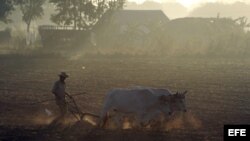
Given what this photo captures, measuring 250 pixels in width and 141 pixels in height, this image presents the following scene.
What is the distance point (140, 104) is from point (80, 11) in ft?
125

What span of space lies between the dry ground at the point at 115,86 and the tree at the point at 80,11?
12.2 metres

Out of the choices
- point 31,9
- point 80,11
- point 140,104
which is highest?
point 31,9

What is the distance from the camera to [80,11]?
51688 millimetres

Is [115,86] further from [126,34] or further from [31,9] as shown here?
[31,9]

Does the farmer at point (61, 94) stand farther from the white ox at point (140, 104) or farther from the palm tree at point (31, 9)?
the palm tree at point (31, 9)

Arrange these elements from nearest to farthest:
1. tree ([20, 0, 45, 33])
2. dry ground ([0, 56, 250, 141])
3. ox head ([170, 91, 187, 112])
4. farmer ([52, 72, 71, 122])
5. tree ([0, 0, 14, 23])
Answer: dry ground ([0, 56, 250, 141]) → ox head ([170, 91, 187, 112]) → farmer ([52, 72, 71, 122]) → tree ([0, 0, 14, 23]) → tree ([20, 0, 45, 33])

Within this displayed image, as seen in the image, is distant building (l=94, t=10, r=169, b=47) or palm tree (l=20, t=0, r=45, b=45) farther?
palm tree (l=20, t=0, r=45, b=45)

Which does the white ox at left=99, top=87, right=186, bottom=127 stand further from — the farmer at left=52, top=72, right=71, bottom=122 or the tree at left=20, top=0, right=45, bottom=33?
the tree at left=20, top=0, right=45, bottom=33

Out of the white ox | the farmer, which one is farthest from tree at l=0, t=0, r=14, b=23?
the white ox

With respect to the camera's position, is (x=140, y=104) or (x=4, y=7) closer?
(x=140, y=104)

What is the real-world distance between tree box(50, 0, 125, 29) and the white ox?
1472 inches

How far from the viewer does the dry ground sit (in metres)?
14.0

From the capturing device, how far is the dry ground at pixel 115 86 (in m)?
14.0

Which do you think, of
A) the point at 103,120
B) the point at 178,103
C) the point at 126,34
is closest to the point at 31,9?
the point at 126,34
